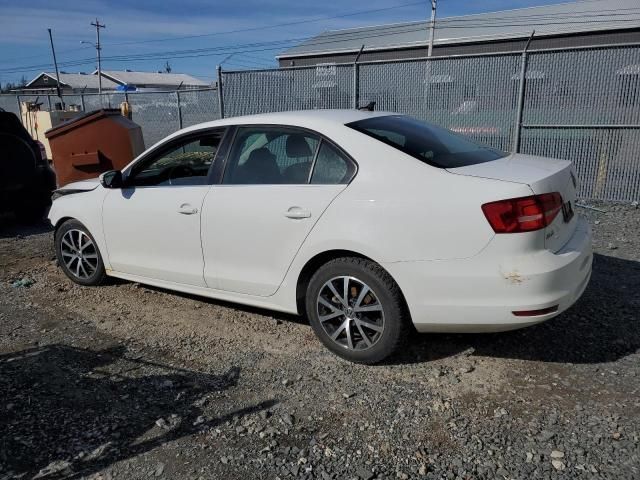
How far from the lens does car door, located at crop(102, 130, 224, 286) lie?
4227mm

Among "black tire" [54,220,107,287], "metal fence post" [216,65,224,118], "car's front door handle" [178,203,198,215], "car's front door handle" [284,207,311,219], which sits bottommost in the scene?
"black tire" [54,220,107,287]

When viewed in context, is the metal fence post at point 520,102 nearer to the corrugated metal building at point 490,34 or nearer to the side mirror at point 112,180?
the side mirror at point 112,180

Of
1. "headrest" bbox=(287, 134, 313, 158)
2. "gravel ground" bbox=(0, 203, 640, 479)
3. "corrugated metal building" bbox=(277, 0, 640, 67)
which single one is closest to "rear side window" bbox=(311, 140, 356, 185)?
"headrest" bbox=(287, 134, 313, 158)

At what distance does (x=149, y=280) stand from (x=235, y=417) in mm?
2025

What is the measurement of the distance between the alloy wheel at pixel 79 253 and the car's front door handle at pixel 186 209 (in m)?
1.38

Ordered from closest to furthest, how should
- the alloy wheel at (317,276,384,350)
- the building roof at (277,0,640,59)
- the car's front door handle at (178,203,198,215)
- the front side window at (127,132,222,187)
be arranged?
the alloy wheel at (317,276,384,350), the car's front door handle at (178,203,198,215), the front side window at (127,132,222,187), the building roof at (277,0,640,59)

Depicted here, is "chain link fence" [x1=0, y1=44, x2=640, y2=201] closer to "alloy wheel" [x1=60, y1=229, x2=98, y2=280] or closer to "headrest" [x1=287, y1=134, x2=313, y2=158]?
"headrest" [x1=287, y1=134, x2=313, y2=158]

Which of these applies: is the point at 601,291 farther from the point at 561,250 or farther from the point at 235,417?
the point at 235,417

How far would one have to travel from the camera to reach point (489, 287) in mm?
3064

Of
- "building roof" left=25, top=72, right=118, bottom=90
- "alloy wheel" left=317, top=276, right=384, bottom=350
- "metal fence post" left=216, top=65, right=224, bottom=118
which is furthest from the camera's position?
"building roof" left=25, top=72, right=118, bottom=90

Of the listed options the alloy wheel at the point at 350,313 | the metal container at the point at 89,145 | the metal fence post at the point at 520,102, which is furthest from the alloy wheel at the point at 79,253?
the metal fence post at the point at 520,102

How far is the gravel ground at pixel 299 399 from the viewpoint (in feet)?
8.70

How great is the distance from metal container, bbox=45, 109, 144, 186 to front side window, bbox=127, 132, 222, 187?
131 inches

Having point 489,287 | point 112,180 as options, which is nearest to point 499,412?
point 489,287
